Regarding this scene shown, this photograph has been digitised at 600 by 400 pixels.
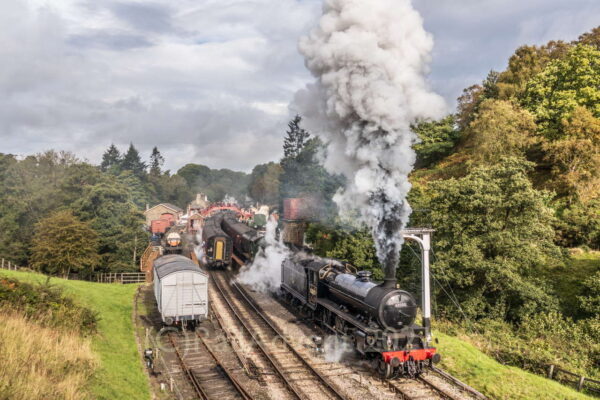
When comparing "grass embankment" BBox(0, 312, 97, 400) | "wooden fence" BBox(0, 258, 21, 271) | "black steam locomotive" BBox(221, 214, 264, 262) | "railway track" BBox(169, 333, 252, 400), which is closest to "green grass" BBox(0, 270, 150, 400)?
"grass embankment" BBox(0, 312, 97, 400)

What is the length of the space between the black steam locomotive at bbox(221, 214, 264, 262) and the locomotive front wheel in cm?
1601

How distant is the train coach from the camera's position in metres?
18.4

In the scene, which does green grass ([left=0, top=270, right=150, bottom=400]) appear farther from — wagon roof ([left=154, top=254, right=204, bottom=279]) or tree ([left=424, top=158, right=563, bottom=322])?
tree ([left=424, top=158, right=563, bottom=322])

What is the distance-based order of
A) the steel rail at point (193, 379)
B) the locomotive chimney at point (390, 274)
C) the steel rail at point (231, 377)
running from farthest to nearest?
the locomotive chimney at point (390, 274)
the steel rail at point (193, 379)
the steel rail at point (231, 377)

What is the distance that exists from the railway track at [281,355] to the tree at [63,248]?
1639 cm

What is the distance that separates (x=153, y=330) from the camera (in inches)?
762

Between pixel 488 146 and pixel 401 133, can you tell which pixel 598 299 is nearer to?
pixel 401 133

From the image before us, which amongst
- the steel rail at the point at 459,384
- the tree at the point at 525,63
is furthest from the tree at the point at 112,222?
the tree at the point at 525,63

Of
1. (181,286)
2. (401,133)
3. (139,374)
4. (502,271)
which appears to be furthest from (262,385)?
(502,271)

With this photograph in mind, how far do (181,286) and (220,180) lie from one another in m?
135

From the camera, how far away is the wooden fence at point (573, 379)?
1373 cm

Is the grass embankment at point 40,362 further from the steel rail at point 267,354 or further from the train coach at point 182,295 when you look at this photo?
the steel rail at point 267,354

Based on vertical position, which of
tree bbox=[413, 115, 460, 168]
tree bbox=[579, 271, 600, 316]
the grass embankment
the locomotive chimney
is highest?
tree bbox=[413, 115, 460, 168]

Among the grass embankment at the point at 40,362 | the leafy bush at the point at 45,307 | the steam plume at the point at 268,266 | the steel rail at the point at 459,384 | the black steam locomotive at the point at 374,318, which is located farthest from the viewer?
the steam plume at the point at 268,266
